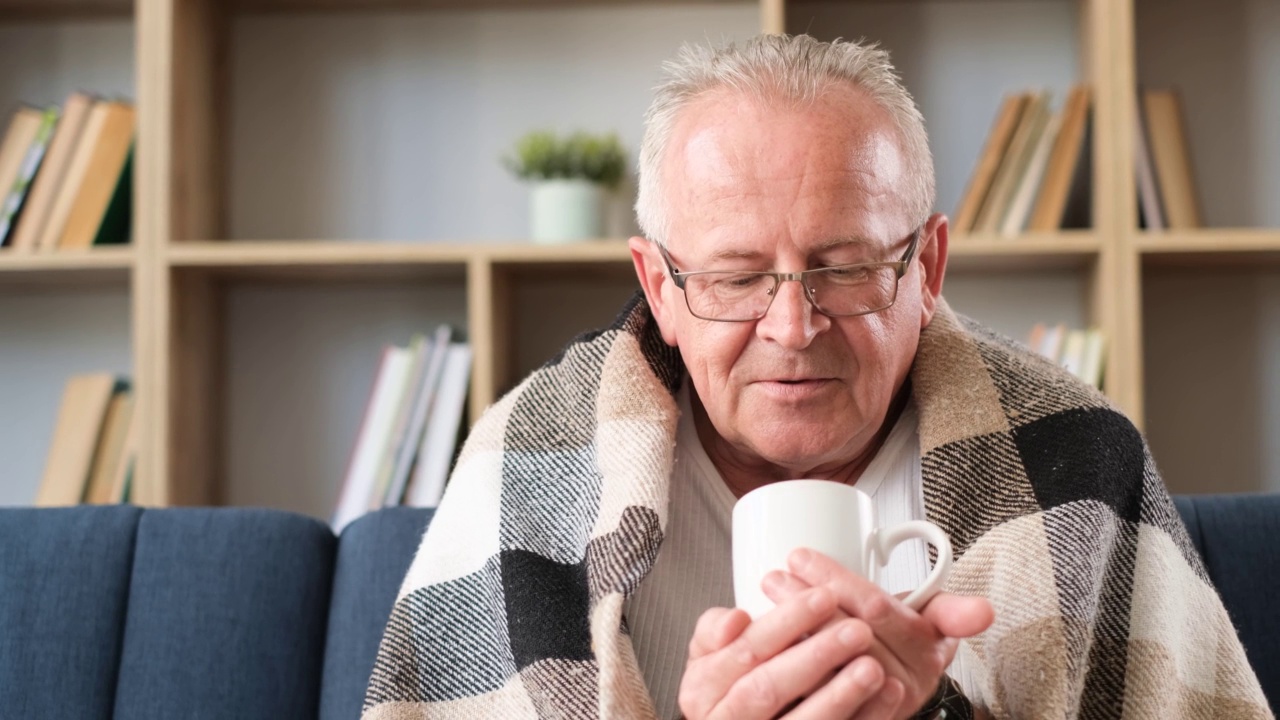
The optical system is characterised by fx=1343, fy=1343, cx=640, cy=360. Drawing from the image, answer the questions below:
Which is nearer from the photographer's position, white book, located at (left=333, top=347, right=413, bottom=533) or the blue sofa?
the blue sofa

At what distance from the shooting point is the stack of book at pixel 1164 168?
222cm

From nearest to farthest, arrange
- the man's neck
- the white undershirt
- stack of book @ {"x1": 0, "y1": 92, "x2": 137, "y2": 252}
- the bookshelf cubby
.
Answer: the white undershirt < the man's neck < stack of book @ {"x1": 0, "y1": 92, "x2": 137, "y2": 252} < the bookshelf cubby

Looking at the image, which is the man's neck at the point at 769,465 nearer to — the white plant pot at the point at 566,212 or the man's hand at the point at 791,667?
the man's hand at the point at 791,667

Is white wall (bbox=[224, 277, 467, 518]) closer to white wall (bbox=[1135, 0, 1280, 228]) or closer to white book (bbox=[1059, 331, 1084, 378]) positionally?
white book (bbox=[1059, 331, 1084, 378])

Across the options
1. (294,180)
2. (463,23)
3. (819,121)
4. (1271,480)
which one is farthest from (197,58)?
(1271,480)

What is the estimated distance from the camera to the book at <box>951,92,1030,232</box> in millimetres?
2260

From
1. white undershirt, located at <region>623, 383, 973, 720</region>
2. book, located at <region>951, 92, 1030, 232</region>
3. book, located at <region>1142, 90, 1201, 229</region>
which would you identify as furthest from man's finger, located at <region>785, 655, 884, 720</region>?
book, located at <region>1142, 90, 1201, 229</region>

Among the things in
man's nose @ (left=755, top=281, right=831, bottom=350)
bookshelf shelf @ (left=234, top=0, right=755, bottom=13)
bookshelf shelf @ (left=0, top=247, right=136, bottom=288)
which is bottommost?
man's nose @ (left=755, top=281, right=831, bottom=350)

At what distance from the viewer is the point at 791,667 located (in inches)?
35.3

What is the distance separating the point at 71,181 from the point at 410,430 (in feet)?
2.35

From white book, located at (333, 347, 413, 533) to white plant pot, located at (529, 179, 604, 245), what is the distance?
0.32 m

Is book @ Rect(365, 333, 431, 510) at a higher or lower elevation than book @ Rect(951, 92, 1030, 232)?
lower

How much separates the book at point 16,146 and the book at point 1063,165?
171cm

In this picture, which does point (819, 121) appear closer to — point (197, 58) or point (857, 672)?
point (857, 672)
